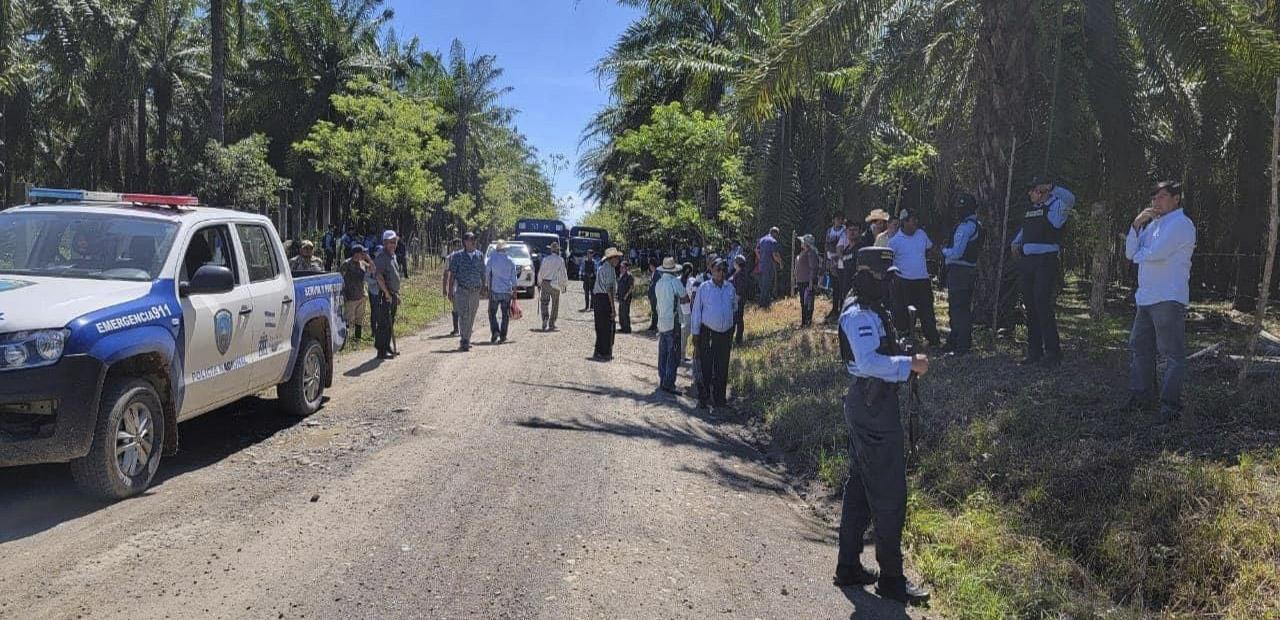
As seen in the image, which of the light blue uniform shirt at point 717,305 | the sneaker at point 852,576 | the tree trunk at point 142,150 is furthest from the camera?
the tree trunk at point 142,150

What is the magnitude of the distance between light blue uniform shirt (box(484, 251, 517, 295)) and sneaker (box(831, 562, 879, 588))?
35.7 ft

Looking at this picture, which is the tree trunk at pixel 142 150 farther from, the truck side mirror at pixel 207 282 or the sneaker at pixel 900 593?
the sneaker at pixel 900 593

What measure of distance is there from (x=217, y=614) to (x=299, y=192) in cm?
4033

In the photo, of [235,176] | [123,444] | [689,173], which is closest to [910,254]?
[123,444]

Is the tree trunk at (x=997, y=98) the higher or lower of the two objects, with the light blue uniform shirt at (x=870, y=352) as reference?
higher

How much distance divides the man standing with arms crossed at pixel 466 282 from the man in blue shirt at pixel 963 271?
280 inches

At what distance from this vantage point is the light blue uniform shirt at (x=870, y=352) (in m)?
4.67

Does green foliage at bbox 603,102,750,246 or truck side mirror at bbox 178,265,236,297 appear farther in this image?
green foliage at bbox 603,102,750,246

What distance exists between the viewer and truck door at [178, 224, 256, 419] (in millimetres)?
6453

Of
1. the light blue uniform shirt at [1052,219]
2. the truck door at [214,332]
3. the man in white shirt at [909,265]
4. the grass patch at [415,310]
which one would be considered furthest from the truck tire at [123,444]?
the grass patch at [415,310]

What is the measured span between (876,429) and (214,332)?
4.87m

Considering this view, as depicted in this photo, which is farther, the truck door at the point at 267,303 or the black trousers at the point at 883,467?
the truck door at the point at 267,303

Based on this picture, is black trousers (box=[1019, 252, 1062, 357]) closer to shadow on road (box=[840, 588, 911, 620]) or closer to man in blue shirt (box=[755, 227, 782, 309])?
shadow on road (box=[840, 588, 911, 620])

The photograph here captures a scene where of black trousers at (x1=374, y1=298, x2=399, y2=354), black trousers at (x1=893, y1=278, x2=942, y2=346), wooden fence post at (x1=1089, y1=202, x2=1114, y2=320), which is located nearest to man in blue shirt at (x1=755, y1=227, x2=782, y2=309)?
wooden fence post at (x1=1089, y1=202, x2=1114, y2=320)
